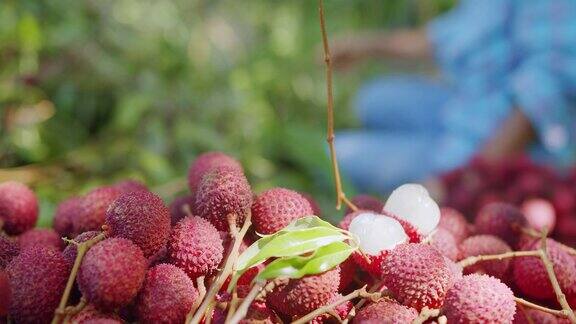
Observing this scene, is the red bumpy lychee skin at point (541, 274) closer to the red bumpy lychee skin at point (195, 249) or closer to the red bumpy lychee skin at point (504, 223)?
the red bumpy lychee skin at point (504, 223)

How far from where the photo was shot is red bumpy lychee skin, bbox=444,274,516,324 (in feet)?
1.78

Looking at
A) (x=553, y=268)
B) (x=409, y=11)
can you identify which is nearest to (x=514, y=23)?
(x=553, y=268)

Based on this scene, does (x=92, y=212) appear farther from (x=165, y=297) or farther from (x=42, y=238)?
(x=165, y=297)

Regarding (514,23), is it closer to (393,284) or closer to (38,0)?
(38,0)

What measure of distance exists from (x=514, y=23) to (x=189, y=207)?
174 centimetres

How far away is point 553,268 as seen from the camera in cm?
66

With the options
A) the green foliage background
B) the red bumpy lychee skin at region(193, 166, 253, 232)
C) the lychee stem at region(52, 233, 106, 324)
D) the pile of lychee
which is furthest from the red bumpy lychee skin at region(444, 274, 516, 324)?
the green foliage background

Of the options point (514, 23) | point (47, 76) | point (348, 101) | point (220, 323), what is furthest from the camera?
point (348, 101)

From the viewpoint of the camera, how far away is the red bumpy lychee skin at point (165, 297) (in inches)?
21.2

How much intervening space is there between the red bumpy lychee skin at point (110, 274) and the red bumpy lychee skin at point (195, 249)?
0.04m

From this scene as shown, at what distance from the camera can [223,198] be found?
0.61m

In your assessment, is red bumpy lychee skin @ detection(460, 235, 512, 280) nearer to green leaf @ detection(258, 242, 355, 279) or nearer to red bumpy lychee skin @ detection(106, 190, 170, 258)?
green leaf @ detection(258, 242, 355, 279)

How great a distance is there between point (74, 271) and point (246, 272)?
0.50 ft

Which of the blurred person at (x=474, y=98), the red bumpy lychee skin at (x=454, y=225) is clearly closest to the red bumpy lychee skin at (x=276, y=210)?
the red bumpy lychee skin at (x=454, y=225)
